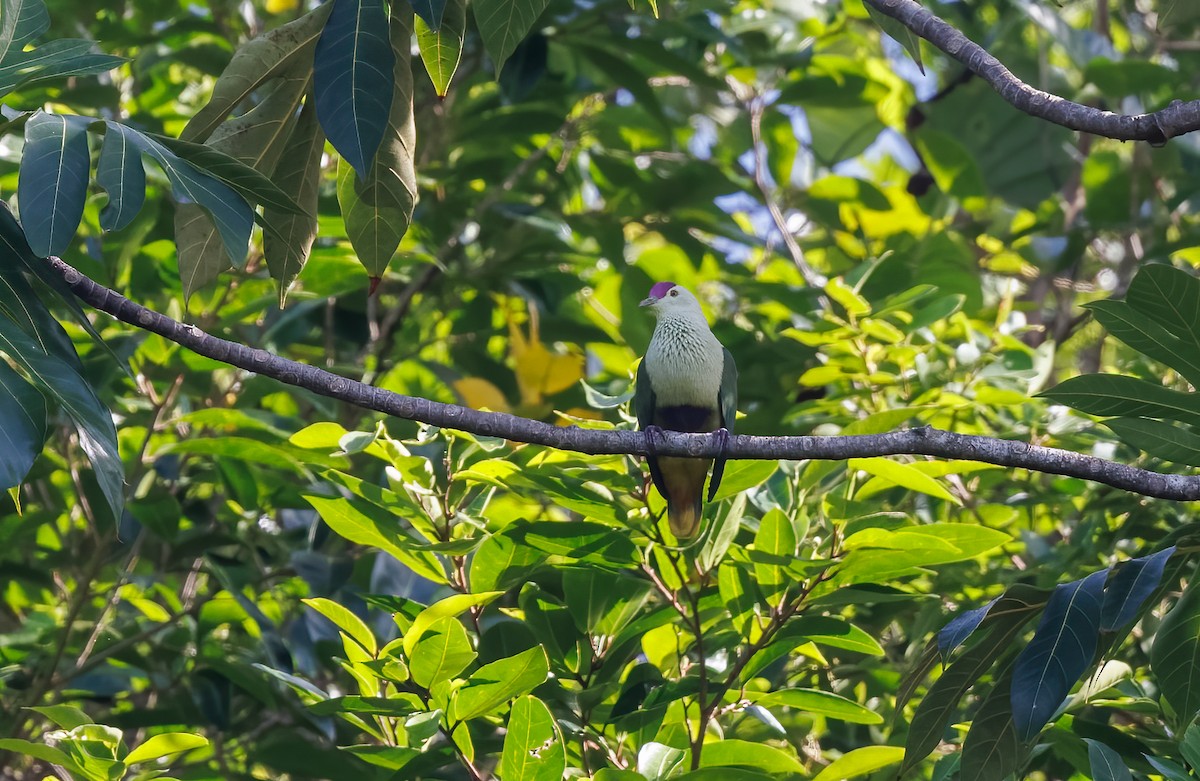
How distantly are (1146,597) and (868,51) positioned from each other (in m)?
4.62

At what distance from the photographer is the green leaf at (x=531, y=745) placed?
2.02 metres

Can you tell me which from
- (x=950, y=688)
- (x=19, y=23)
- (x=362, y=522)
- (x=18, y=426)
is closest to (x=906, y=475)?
(x=950, y=688)

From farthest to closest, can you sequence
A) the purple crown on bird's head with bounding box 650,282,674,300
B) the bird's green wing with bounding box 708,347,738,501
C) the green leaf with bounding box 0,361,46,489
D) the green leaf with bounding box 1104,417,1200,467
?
1. the purple crown on bird's head with bounding box 650,282,674,300
2. the bird's green wing with bounding box 708,347,738,501
3. the green leaf with bounding box 1104,417,1200,467
4. the green leaf with bounding box 0,361,46,489

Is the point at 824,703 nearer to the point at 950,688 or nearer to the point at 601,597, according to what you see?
the point at 950,688

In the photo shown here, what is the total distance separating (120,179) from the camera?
179 cm

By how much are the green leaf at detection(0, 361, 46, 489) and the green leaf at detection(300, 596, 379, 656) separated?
654mm

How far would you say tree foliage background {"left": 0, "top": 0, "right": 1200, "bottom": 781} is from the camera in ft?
6.89

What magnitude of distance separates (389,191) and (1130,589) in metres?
1.51

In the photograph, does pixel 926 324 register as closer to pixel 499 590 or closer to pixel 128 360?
pixel 499 590

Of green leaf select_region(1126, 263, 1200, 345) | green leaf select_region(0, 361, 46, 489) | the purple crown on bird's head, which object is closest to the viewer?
green leaf select_region(0, 361, 46, 489)

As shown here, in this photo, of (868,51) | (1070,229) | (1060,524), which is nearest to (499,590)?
(1060,524)

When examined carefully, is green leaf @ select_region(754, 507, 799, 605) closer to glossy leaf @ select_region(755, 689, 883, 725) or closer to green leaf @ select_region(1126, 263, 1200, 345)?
glossy leaf @ select_region(755, 689, 883, 725)

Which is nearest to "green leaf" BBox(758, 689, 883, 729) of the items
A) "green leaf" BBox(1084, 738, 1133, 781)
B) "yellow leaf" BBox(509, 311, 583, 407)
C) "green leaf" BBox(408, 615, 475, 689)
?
"green leaf" BBox(1084, 738, 1133, 781)

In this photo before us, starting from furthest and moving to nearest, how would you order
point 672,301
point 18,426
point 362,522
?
point 672,301
point 362,522
point 18,426
